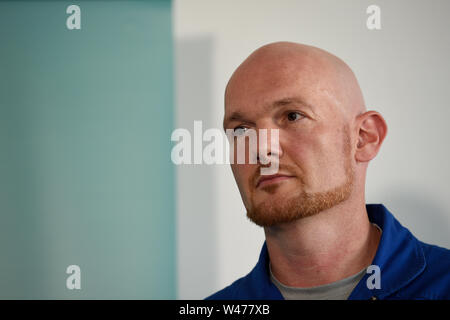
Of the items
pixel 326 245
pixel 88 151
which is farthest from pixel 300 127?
pixel 88 151

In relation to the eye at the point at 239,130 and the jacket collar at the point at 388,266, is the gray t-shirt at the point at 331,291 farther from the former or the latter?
the eye at the point at 239,130

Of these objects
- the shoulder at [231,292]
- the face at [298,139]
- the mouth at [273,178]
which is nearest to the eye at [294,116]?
the face at [298,139]

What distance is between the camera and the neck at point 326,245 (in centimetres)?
91

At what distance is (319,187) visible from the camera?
888 millimetres

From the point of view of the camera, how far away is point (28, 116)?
4.15ft

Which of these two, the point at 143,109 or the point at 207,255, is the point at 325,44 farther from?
the point at 207,255

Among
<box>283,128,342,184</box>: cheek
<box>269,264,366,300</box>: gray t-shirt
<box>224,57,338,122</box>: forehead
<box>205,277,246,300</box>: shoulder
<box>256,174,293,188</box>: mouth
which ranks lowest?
<box>205,277,246,300</box>: shoulder

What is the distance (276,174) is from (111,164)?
0.57 meters

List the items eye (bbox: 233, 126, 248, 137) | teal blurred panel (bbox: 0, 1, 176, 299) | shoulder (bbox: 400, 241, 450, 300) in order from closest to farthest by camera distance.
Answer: shoulder (bbox: 400, 241, 450, 300) → eye (bbox: 233, 126, 248, 137) → teal blurred panel (bbox: 0, 1, 176, 299)

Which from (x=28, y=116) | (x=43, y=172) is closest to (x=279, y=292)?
(x=43, y=172)

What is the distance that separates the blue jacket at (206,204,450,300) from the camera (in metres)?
0.84

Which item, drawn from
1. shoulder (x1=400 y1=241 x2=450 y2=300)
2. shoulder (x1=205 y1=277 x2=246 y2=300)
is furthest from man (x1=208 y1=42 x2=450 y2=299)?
shoulder (x1=205 y1=277 x2=246 y2=300)

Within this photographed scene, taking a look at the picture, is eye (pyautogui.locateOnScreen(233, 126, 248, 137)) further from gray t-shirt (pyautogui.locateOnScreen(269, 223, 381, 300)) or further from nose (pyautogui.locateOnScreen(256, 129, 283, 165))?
gray t-shirt (pyautogui.locateOnScreen(269, 223, 381, 300))

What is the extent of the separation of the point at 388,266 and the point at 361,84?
18.4 inches
